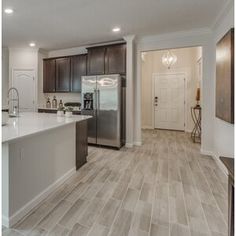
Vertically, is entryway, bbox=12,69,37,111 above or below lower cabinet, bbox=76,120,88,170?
above

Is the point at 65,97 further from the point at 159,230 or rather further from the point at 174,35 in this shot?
the point at 159,230

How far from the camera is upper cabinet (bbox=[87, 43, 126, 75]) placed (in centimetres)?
474

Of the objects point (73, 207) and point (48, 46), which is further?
point (48, 46)

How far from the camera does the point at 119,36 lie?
462 cm

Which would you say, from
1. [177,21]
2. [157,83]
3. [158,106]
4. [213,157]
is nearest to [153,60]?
[157,83]

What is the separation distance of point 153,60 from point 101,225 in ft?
21.3

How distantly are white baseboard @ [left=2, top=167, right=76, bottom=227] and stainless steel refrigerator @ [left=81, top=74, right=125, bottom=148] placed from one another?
1853 mm

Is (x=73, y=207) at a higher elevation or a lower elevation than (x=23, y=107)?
lower

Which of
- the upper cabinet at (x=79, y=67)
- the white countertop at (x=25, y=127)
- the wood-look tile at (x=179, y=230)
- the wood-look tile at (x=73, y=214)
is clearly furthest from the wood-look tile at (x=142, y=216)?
the upper cabinet at (x=79, y=67)

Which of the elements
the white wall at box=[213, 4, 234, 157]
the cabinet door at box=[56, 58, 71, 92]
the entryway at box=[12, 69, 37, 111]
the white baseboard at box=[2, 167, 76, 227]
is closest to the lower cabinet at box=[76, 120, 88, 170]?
the white baseboard at box=[2, 167, 76, 227]

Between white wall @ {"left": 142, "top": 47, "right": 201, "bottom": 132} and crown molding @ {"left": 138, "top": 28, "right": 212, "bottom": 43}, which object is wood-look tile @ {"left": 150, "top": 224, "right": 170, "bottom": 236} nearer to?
crown molding @ {"left": 138, "top": 28, "right": 212, "bottom": 43}

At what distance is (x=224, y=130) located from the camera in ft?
10.7

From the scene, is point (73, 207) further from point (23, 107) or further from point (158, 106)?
point (158, 106)

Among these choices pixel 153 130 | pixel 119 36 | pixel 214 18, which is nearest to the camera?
pixel 214 18
